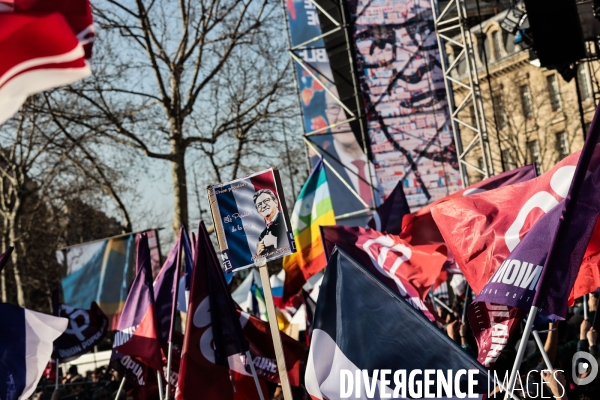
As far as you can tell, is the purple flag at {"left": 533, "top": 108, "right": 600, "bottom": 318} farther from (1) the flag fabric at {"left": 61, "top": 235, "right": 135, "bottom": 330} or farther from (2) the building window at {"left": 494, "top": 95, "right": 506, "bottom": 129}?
(2) the building window at {"left": 494, "top": 95, "right": 506, "bottom": 129}

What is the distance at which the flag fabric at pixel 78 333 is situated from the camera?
38.9 feet

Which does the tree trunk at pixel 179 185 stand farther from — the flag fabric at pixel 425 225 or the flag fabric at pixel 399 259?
the flag fabric at pixel 425 225

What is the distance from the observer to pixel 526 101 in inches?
1804

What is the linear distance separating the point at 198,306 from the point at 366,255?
8.41 ft

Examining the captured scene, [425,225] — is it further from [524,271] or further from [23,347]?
[524,271]

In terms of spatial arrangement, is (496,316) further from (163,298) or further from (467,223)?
(163,298)

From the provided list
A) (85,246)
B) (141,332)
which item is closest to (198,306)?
(141,332)

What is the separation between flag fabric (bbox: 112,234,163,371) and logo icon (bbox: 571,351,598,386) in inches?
171

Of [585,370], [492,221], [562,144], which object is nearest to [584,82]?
[562,144]

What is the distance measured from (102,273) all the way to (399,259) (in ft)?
40.8

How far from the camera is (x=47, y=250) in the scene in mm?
35938

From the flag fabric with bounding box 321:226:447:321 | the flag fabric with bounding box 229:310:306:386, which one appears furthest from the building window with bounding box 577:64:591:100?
the flag fabric with bounding box 229:310:306:386

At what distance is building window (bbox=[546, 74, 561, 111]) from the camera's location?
4460cm

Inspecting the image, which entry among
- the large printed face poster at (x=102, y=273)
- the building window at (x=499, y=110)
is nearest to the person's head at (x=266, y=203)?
the large printed face poster at (x=102, y=273)
